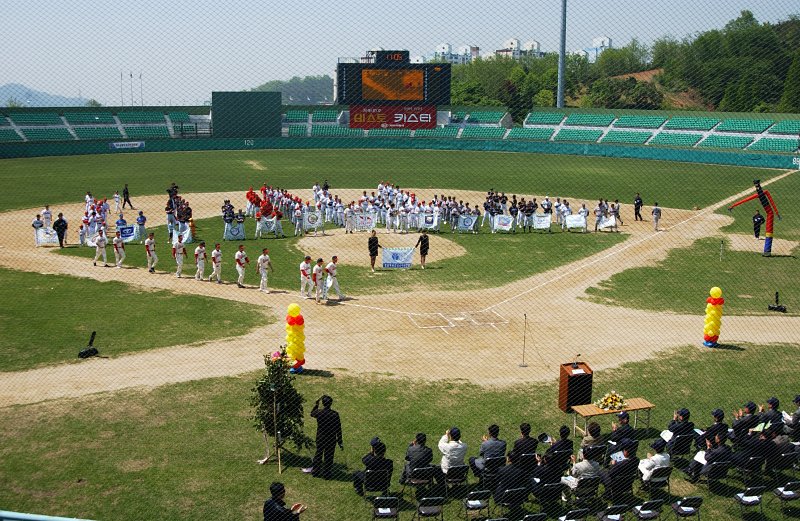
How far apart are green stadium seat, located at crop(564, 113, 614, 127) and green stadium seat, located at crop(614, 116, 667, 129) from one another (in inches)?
44.3

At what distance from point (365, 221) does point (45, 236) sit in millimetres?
11746

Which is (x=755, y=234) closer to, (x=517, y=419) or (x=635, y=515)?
(x=517, y=419)

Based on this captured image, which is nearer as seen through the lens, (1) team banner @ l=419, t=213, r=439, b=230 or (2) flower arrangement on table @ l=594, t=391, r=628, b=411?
(2) flower arrangement on table @ l=594, t=391, r=628, b=411

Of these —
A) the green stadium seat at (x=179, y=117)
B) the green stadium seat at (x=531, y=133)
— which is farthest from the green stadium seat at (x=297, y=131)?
the green stadium seat at (x=531, y=133)

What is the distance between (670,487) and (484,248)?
17274mm

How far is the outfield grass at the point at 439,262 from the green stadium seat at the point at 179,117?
38.6 meters

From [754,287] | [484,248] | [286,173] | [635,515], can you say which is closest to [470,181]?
[286,173]

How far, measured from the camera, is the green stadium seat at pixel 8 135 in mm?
56194

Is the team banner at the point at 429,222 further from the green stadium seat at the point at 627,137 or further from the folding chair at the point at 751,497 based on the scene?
the green stadium seat at the point at 627,137

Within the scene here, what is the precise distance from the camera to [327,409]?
10953mm

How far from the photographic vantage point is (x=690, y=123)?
59.9 metres

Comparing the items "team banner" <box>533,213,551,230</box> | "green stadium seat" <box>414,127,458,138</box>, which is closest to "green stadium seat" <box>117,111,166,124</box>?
"green stadium seat" <box>414,127,458,138</box>

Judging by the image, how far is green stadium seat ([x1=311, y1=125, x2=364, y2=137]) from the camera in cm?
6819

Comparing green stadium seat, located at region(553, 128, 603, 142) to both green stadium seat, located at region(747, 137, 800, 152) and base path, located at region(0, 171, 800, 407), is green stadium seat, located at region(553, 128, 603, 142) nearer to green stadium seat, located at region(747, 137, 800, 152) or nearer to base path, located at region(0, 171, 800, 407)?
green stadium seat, located at region(747, 137, 800, 152)
